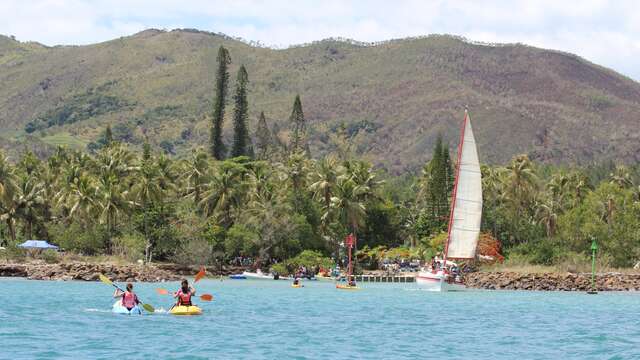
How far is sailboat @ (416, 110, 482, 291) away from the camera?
7556cm

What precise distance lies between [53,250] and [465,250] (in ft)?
125

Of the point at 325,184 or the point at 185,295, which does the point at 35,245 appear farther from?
the point at 185,295

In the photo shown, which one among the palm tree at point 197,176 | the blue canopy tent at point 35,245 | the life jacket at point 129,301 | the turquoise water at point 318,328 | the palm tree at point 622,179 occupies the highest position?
the palm tree at point 622,179

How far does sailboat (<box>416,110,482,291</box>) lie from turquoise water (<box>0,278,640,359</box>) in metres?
9.84

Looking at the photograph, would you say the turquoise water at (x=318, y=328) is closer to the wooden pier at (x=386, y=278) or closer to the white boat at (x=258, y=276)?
the white boat at (x=258, y=276)

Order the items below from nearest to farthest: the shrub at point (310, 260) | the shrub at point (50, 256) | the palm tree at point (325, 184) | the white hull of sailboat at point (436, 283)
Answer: the white hull of sailboat at point (436, 283)
the shrub at point (50, 256)
the shrub at point (310, 260)
the palm tree at point (325, 184)

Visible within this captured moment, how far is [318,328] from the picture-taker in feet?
143

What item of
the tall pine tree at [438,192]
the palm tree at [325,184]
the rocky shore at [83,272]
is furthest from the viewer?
the tall pine tree at [438,192]

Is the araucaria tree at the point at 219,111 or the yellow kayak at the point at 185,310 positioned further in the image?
the araucaria tree at the point at 219,111

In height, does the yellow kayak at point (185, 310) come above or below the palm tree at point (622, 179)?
below

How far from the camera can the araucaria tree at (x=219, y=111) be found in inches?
5064

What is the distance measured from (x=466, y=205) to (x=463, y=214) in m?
0.71

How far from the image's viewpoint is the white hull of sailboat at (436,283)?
7650 centimetres

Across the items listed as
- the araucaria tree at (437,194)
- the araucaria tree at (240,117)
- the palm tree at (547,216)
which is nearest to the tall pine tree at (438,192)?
the araucaria tree at (437,194)
